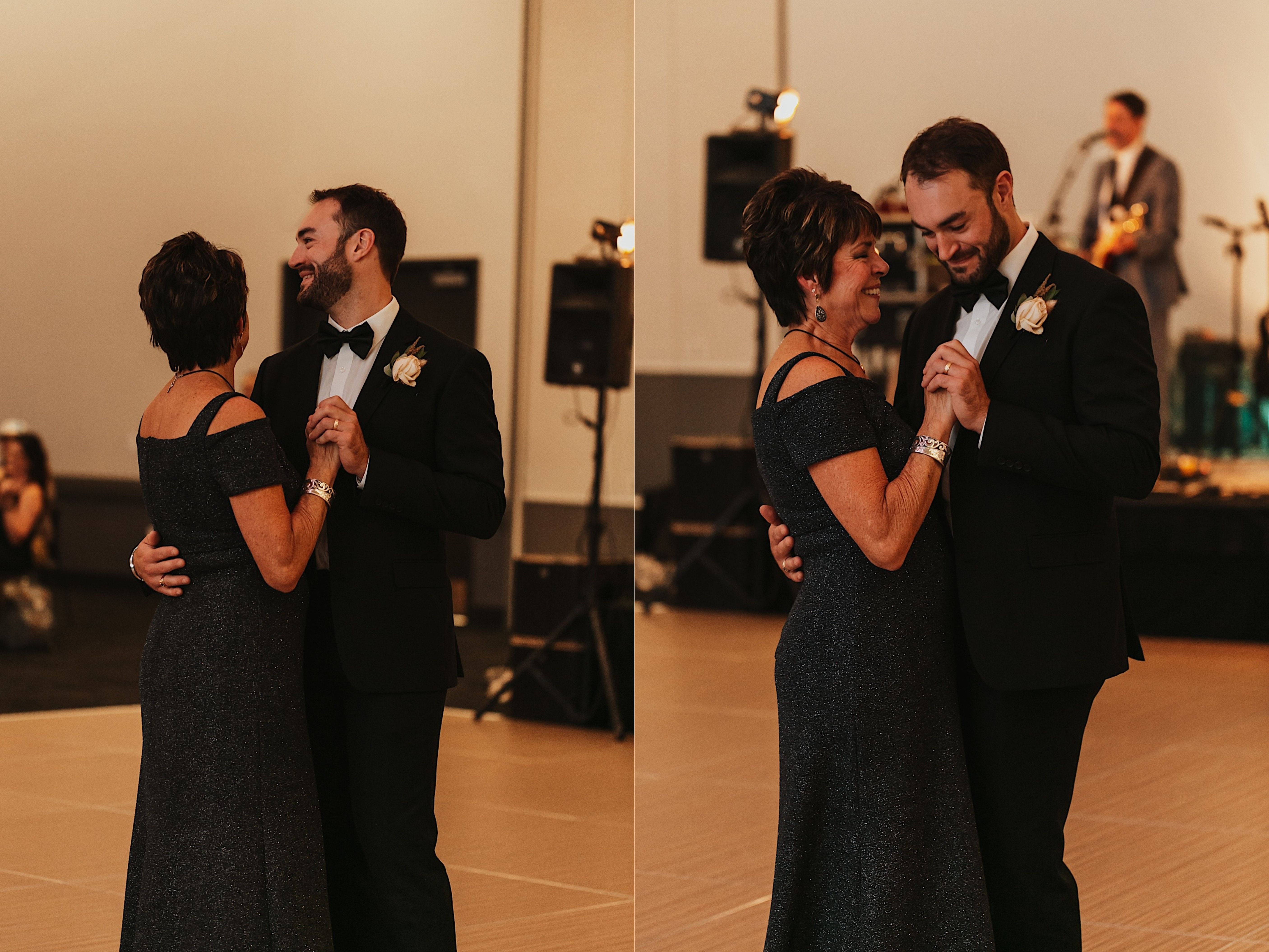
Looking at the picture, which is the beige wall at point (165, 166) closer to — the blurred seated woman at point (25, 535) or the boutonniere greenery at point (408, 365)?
the blurred seated woman at point (25, 535)

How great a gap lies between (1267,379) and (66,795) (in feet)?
24.4

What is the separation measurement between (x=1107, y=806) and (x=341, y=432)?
3268mm

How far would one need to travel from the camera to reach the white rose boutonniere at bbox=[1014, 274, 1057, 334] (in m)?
2.31

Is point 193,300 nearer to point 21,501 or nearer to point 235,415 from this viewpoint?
point 235,415

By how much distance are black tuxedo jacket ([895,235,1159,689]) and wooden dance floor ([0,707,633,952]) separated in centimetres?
146

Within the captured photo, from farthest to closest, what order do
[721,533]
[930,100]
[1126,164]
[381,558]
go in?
[930,100] → [721,533] → [1126,164] → [381,558]

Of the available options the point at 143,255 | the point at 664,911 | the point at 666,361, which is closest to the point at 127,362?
the point at 143,255

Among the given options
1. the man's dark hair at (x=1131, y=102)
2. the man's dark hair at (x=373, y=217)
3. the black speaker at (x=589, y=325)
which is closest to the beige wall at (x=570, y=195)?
the black speaker at (x=589, y=325)

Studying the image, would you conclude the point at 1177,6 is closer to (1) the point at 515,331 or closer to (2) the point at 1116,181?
(2) the point at 1116,181

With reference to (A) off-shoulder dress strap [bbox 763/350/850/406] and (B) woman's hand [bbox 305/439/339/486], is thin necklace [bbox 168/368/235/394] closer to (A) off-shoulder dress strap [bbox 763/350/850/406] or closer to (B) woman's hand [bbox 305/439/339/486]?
(B) woman's hand [bbox 305/439/339/486]

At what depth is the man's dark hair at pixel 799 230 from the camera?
231 cm

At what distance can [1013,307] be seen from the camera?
7.86 ft

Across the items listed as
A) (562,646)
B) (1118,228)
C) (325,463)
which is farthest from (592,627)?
(1118,228)

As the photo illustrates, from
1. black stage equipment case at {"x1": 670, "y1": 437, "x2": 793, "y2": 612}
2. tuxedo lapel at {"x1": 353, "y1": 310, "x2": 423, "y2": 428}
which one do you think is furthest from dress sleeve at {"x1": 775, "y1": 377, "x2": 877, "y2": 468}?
black stage equipment case at {"x1": 670, "y1": 437, "x2": 793, "y2": 612}
